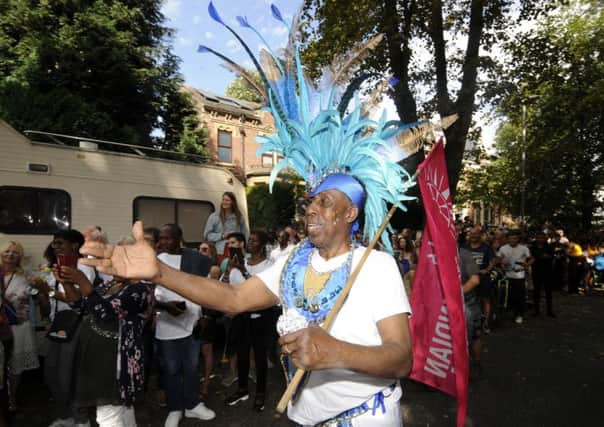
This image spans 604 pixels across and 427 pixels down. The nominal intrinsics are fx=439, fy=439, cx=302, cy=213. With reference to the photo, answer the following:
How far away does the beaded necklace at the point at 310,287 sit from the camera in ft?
6.40

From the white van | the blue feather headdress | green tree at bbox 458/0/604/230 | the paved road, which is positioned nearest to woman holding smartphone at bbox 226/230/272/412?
the paved road

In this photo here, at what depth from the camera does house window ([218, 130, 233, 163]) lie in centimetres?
3009

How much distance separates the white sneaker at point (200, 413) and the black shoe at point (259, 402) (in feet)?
1.42

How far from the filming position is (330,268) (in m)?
2.05

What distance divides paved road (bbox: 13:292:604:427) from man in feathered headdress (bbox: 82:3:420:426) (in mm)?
2179

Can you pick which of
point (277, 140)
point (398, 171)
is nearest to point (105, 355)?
point (277, 140)

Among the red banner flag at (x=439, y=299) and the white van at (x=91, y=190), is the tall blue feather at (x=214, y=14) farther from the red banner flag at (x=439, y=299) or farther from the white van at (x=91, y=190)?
the white van at (x=91, y=190)

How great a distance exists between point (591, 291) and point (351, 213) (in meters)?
15.0

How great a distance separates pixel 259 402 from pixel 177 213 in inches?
152

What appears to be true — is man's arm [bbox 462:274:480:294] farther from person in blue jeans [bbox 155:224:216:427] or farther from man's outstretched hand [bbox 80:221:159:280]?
man's outstretched hand [bbox 80:221:159:280]

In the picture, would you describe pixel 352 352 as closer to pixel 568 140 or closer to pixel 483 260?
pixel 483 260

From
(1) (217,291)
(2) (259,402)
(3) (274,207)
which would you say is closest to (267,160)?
(3) (274,207)

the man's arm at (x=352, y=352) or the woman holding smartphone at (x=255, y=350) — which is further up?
the man's arm at (x=352, y=352)

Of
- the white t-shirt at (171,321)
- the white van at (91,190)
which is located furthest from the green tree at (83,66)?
the white t-shirt at (171,321)
